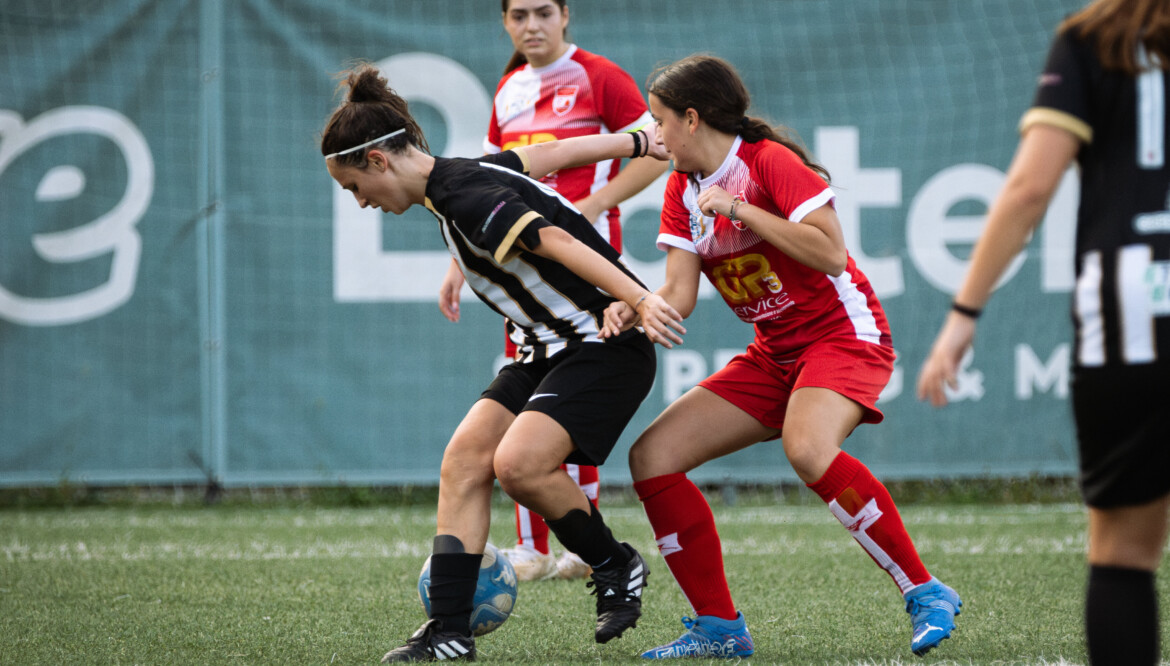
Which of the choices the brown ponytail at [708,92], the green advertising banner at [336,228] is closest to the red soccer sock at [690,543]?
the brown ponytail at [708,92]

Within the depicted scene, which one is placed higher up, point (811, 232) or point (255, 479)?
point (811, 232)

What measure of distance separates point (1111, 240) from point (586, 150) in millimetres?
2034

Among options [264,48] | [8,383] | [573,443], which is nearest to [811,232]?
[573,443]

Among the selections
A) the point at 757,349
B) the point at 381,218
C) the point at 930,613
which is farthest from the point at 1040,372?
the point at 930,613

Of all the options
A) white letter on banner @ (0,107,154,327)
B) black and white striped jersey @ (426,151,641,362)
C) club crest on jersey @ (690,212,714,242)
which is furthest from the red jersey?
white letter on banner @ (0,107,154,327)

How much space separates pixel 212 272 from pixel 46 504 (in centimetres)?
167

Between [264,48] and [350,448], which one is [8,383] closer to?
[350,448]

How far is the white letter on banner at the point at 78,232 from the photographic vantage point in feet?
21.8

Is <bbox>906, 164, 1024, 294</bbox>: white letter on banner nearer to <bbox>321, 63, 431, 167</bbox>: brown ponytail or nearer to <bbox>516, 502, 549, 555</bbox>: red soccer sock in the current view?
<bbox>516, 502, 549, 555</bbox>: red soccer sock

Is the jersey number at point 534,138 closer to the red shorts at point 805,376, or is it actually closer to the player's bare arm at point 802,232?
the red shorts at point 805,376

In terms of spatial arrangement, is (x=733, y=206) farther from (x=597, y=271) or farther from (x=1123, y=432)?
(x=1123, y=432)

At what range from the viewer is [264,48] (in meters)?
6.81

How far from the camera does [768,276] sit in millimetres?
3250

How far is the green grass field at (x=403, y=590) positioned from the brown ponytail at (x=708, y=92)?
1.41 metres
